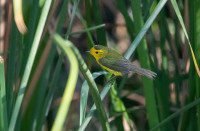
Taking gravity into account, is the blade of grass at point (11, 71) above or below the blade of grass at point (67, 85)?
below

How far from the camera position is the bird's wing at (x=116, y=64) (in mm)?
1501

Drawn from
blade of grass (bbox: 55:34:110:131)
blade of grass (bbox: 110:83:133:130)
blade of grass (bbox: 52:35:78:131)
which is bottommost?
blade of grass (bbox: 110:83:133:130)

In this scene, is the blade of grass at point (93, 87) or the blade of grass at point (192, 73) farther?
the blade of grass at point (192, 73)

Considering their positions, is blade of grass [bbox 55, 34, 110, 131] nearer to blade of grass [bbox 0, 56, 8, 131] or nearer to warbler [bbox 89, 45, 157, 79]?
blade of grass [bbox 0, 56, 8, 131]

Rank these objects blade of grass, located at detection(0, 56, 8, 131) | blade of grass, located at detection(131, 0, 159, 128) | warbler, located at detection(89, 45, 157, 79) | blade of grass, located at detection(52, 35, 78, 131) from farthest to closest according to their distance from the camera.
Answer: warbler, located at detection(89, 45, 157, 79)
blade of grass, located at detection(131, 0, 159, 128)
blade of grass, located at detection(0, 56, 8, 131)
blade of grass, located at detection(52, 35, 78, 131)

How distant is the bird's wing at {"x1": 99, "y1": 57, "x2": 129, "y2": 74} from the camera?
1501mm

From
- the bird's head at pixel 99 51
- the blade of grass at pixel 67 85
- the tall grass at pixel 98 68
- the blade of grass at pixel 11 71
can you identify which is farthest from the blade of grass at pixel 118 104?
the blade of grass at pixel 67 85

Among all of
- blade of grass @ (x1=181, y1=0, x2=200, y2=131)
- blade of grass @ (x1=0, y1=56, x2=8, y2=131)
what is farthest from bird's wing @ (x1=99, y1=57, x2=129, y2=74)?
blade of grass @ (x1=0, y1=56, x2=8, y2=131)

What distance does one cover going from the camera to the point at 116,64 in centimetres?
153

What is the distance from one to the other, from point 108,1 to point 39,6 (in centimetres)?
136

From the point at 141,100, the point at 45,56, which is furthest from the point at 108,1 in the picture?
the point at 45,56

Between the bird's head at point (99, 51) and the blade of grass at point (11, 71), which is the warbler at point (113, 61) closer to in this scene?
the bird's head at point (99, 51)

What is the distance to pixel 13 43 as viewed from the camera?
147cm

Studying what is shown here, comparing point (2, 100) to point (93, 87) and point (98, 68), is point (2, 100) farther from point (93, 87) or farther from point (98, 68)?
point (98, 68)
